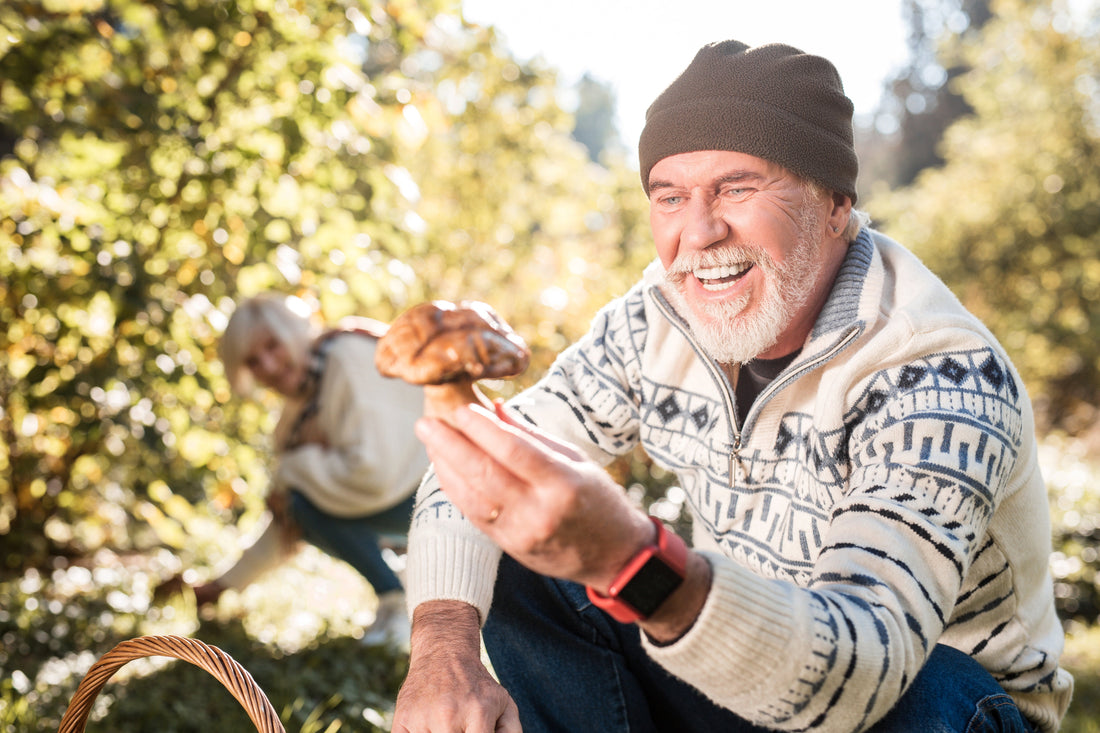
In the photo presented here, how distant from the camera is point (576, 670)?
1.85 meters

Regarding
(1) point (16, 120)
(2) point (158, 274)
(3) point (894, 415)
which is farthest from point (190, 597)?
(3) point (894, 415)

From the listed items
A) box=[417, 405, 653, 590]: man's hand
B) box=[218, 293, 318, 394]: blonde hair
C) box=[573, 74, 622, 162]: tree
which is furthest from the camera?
box=[573, 74, 622, 162]: tree

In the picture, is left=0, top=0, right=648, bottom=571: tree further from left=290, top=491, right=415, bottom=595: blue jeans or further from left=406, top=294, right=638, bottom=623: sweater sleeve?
left=406, top=294, right=638, bottom=623: sweater sleeve

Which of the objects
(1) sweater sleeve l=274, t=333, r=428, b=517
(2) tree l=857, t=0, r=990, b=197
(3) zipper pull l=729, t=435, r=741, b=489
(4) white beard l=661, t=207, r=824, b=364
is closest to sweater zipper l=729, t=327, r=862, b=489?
(3) zipper pull l=729, t=435, r=741, b=489

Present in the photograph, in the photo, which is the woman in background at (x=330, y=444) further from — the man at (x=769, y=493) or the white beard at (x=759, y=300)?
the white beard at (x=759, y=300)

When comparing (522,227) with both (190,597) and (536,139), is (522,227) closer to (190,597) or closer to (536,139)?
(536,139)

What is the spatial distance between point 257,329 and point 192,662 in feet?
7.50

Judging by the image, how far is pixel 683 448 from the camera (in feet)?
6.38

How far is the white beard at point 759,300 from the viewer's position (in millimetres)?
1746

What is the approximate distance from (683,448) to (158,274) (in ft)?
8.18

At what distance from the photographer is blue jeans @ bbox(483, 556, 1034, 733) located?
1839 millimetres

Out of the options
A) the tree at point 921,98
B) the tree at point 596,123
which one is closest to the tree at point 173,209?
the tree at point 921,98

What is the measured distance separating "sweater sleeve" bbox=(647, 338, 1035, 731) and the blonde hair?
273cm

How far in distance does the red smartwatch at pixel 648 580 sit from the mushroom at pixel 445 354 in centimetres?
28
